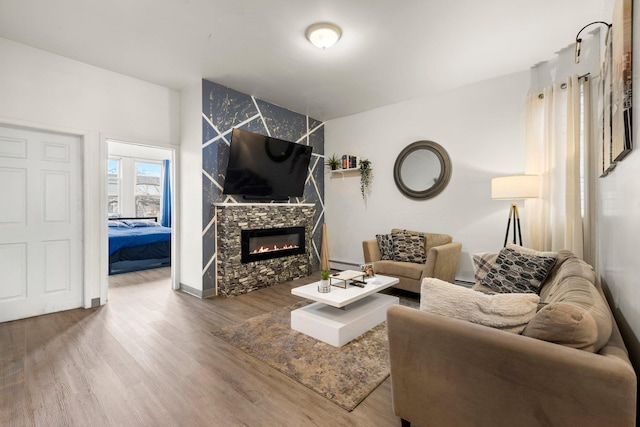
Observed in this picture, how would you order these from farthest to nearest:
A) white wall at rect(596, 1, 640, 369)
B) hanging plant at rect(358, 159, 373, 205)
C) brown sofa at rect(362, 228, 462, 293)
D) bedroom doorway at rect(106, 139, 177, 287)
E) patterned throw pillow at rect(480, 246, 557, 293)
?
bedroom doorway at rect(106, 139, 177, 287)
hanging plant at rect(358, 159, 373, 205)
brown sofa at rect(362, 228, 462, 293)
patterned throw pillow at rect(480, 246, 557, 293)
white wall at rect(596, 1, 640, 369)

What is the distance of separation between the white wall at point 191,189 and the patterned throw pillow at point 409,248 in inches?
106

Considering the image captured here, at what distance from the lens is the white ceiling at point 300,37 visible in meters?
2.47

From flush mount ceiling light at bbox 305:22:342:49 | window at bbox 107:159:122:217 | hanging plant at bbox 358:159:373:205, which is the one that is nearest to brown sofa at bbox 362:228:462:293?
hanging plant at bbox 358:159:373:205

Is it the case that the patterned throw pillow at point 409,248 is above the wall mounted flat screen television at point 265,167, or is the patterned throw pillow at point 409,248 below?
below

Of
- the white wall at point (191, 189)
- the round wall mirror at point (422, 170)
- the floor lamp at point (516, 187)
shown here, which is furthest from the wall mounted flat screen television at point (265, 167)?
the floor lamp at point (516, 187)

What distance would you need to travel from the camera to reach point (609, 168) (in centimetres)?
194

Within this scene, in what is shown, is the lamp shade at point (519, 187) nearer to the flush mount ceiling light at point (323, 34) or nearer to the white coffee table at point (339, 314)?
the white coffee table at point (339, 314)

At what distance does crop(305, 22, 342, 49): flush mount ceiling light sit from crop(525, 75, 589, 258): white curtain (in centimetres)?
248

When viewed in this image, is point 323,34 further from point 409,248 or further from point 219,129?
point 409,248

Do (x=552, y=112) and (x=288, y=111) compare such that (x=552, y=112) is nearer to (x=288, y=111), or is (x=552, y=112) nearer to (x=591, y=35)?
(x=591, y=35)

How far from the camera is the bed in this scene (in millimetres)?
5305

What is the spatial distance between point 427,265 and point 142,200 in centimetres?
786

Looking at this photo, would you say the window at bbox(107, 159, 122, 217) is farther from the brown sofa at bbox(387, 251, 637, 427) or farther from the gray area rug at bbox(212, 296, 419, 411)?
the brown sofa at bbox(387, 251, 637, 427)

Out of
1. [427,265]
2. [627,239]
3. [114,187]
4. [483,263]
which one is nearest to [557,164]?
[483,263]
